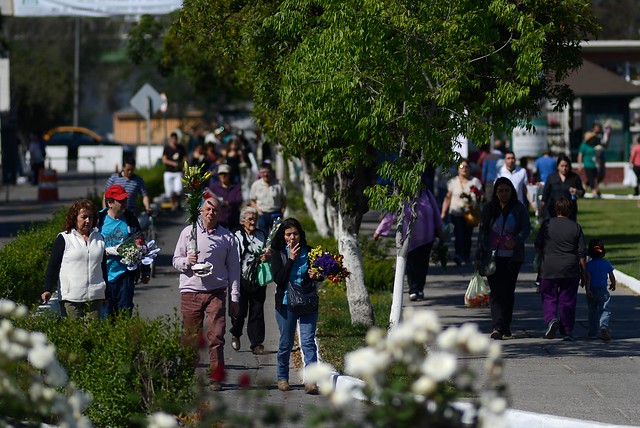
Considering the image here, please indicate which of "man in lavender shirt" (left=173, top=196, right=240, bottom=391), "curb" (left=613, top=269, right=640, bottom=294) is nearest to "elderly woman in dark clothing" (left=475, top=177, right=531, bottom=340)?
"man in lavender shirt" (left=173, top=196, right=240, bottom=391)

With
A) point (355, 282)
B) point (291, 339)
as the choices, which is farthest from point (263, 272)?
point (291, 339)

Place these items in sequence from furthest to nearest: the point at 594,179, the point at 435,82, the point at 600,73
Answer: the point at 600,73
the point at 594,179
the point at 435,82

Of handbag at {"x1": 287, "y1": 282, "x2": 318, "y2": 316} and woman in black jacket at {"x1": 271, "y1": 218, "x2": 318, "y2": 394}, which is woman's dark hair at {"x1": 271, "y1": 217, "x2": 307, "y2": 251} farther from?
handbag at {"x1": 287, "y1": 282, "x2": 318, "y2": 316}

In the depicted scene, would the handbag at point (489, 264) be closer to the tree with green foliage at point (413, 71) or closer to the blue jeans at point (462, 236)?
the tree with green foliage at point (413, 71)

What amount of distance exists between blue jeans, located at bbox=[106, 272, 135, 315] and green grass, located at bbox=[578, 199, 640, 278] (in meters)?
8.83

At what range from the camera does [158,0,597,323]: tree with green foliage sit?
1162 centimetres

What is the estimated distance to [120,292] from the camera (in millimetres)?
12680

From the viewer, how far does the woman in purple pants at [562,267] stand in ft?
44.2

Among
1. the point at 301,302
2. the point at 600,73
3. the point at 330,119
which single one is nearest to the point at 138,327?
the point at 301,302

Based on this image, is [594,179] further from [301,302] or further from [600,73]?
[301,302]

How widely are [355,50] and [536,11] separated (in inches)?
73.5

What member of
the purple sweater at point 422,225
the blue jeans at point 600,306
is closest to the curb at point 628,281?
the purple sweater at point 422,225

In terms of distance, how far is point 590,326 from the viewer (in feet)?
45.6

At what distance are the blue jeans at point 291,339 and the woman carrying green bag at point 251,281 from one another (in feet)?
5.83
